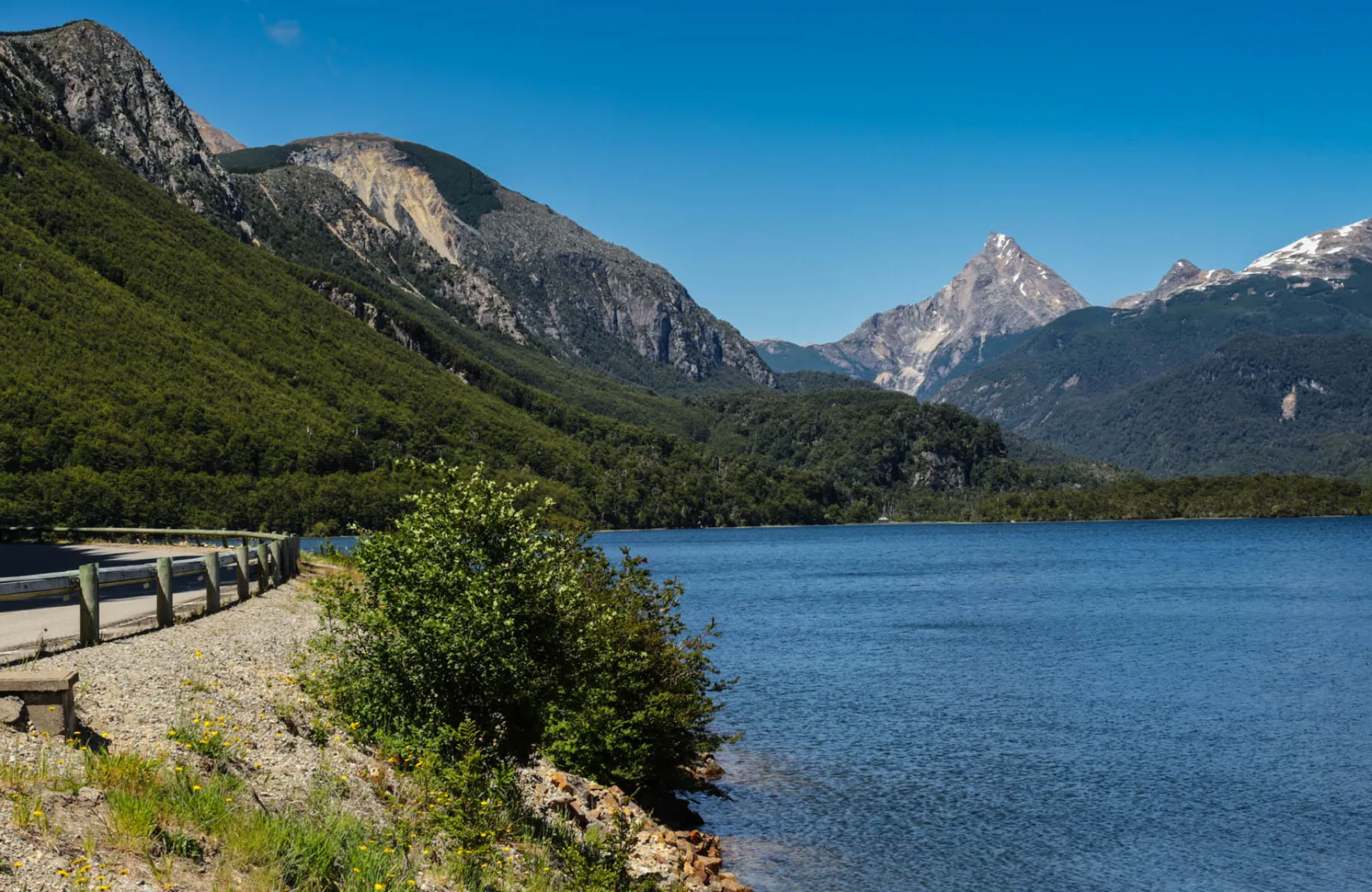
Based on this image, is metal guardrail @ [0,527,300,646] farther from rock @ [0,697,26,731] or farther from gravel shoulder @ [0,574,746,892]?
rock @ [0,697,26,731]

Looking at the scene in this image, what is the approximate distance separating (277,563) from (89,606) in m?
18.8

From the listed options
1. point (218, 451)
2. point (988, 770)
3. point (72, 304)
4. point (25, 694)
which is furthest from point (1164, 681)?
Answer: point (72, 304)

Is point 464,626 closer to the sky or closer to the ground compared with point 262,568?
closer to the sky

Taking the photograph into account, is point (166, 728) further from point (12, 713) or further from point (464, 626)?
point (464, 626)

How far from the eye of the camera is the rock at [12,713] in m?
13.5

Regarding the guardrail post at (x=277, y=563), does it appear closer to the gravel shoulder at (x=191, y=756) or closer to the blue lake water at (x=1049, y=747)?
the gravel shoulder at (x=191, y=756)

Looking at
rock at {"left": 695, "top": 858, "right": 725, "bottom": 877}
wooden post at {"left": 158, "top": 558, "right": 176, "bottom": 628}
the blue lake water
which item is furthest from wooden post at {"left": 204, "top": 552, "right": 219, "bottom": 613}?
rock at {"left": 695, "top": 858, "right": 725, "bottom": 877}

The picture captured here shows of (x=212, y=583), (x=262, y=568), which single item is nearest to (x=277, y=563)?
(x=262, y=568)

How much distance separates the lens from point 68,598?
3244cm

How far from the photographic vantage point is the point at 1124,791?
33.2 metres

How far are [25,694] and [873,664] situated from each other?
47743mm

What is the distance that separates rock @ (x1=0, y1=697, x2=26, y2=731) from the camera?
1349cm

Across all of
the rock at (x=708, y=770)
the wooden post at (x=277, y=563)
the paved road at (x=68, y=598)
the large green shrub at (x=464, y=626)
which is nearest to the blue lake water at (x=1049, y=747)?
the rock at (x=708, y=770)

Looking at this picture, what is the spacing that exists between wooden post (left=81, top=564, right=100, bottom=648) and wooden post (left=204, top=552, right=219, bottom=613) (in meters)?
6.78
